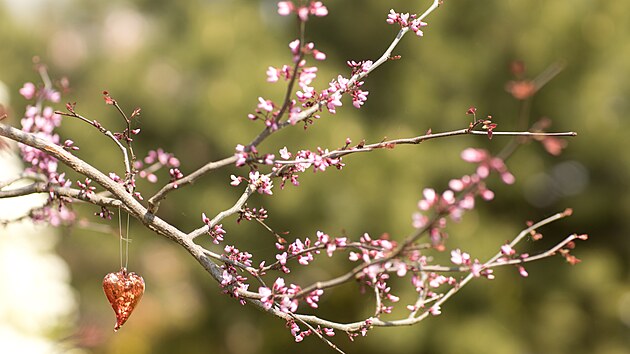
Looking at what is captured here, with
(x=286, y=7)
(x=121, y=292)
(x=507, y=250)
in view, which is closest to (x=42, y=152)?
(x=121, y=292)

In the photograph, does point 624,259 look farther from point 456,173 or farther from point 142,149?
point 142,149

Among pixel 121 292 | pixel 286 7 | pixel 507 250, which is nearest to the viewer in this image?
pixel 286 7

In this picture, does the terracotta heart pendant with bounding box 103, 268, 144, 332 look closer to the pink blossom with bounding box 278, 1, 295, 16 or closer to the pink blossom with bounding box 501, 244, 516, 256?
the pink blossom with bounding box 278, 1, 295, 16

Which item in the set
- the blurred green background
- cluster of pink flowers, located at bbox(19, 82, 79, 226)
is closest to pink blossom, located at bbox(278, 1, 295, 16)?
cluster of pink flowers, located at bbox(19, 82, 79, 226)

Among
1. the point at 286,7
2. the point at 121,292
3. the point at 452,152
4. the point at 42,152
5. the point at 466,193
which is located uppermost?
the point at 452,152

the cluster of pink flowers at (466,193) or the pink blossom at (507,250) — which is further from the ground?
the pink blossom at (507,250)

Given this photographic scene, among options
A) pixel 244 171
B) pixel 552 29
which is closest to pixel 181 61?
pixel 244 171

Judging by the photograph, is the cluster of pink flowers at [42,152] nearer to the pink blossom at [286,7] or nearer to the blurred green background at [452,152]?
the pink blossom at [286,7]

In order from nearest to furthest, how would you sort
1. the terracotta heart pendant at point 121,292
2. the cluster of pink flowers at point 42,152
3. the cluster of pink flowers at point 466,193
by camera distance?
the cluster of pink flowers at point 466,193 < the terracotta heart pendant at point 121,292 < the cluster of pink flowers at point 42,152

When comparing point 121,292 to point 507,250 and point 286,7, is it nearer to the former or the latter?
point 286,7

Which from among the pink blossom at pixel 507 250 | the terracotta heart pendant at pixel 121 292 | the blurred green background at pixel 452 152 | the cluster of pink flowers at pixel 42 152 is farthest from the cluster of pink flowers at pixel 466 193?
the blurred green background at pixel 452 152
